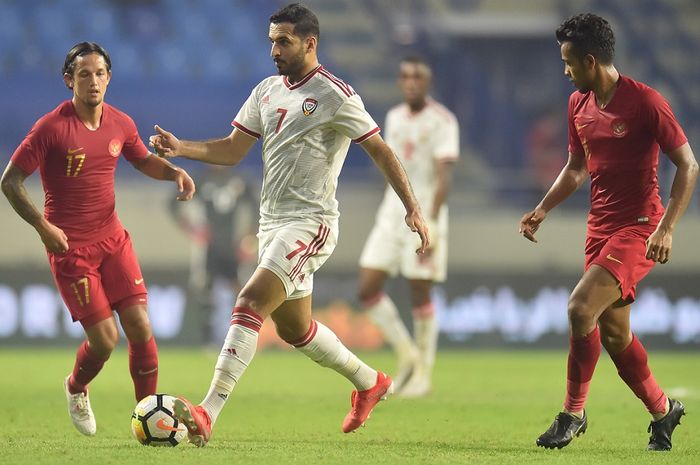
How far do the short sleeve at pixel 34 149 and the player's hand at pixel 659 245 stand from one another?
3.12 meters

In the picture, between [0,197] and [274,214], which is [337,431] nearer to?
[274,214]

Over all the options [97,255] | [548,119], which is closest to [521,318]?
[548,119]

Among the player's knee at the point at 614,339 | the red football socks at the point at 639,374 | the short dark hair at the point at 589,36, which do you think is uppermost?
the short dark hair at the point at 589,36

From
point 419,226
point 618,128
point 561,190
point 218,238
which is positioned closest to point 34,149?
point 419,226

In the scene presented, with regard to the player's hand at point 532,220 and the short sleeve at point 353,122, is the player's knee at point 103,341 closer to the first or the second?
the short sleeve at point 353,122

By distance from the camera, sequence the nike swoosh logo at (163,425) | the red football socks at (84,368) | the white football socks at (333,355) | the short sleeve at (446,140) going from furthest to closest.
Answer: the short sleeve at (446,140) → the red football socks at (84,368) → the white football socks at (333,355) → the nike swoosh logo at (163,425)

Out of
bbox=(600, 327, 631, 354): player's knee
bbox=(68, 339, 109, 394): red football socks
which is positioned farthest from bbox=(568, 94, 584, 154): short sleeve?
bbox=(68, 339, 109, 394): red football socks

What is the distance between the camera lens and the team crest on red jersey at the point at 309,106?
20.8 ft

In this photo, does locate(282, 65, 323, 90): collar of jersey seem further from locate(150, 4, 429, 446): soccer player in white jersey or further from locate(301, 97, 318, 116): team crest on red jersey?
locate(301, 97, 318, 116): team crest on red jersey

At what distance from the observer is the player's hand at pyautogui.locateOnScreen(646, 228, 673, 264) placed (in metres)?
5.93

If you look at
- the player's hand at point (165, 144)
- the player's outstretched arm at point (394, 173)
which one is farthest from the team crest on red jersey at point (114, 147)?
the player's outstretched arm at point (394, 173)

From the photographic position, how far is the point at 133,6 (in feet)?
66.6

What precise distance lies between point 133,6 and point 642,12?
8133mm

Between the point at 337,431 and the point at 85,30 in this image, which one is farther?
the point at 85,30
